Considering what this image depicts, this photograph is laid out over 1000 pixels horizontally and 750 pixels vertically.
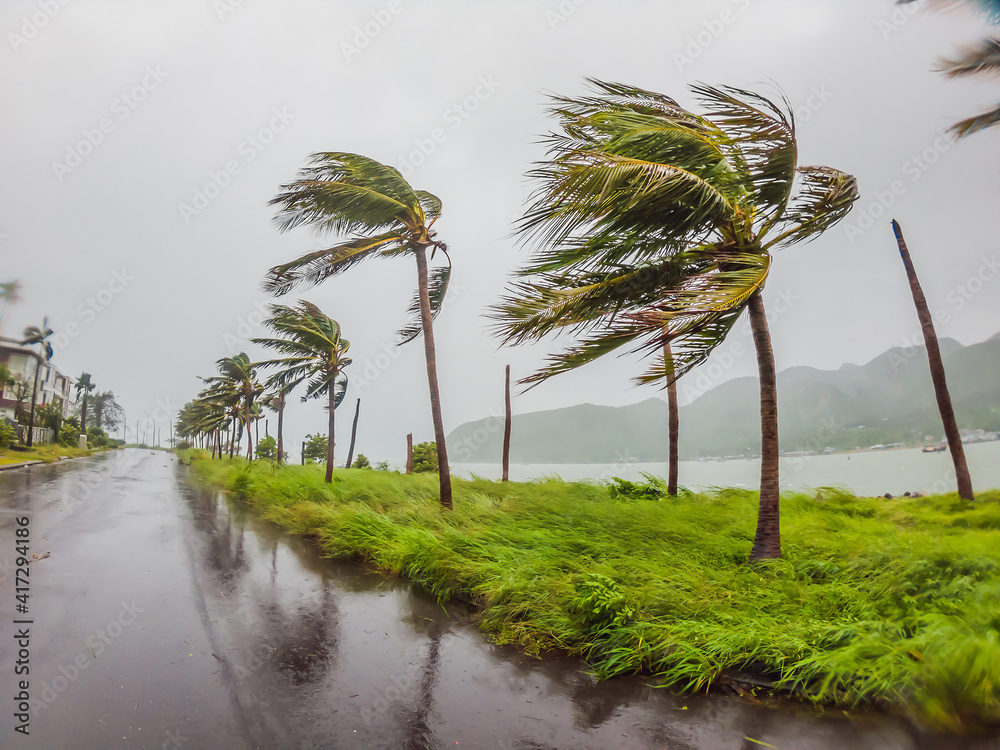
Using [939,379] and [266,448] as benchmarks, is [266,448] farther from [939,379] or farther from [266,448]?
[939,379]

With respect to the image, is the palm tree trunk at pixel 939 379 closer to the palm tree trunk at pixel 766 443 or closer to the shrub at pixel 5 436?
the palm tree trunk at pixel 766 443

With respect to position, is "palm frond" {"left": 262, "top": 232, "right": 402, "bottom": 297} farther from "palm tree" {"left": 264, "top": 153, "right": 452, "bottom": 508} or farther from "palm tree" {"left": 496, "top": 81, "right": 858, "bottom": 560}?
"palm tree" {"left": 496, "top": 81, "right": 858, "bottom": 560}

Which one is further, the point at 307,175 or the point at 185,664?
the point at 307,175

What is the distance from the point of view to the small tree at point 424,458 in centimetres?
2641

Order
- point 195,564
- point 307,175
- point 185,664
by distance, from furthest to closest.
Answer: point 307,175 → point 195,564 → point 185,664

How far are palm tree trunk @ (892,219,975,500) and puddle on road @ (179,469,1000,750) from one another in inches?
368

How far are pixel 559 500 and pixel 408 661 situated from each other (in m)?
5.60

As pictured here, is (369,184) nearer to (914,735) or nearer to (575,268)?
(575,268)

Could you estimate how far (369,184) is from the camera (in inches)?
375

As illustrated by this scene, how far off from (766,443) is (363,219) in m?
8.82

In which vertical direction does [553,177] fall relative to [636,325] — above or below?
above

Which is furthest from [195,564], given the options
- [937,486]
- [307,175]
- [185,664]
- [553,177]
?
[937,486]

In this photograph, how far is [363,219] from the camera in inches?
384

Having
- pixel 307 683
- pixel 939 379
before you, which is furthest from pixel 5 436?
pixel 939 379
